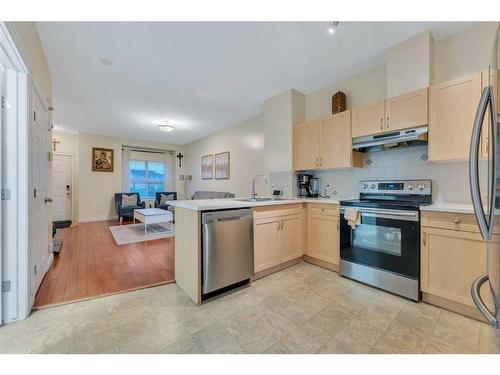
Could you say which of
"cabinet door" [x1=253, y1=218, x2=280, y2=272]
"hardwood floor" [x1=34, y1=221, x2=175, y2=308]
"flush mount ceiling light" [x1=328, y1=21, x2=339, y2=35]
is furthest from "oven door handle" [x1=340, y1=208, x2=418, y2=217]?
"hardwood floor" [x1=34, y1=221, x2=175, y2=308]

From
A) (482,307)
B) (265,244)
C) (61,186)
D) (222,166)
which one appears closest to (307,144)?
(265,244)

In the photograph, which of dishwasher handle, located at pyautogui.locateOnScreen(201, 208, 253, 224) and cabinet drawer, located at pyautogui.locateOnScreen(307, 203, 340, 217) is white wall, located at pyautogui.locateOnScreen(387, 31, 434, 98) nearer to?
cabinet drawer, located at pyautogui.locateOnScreen(307, 203, 340, 217)

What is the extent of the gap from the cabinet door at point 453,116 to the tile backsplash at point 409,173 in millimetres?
259

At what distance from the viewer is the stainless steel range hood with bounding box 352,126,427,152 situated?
216cm

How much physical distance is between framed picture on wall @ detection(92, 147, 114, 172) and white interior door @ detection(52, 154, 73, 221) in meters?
0.63

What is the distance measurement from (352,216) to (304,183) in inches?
44.5

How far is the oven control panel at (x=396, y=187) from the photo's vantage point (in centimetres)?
230

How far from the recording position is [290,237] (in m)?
2.80

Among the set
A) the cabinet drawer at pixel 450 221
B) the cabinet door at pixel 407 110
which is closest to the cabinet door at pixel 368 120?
the cabinet door at pixel 407 110

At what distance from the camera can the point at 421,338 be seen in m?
1.53

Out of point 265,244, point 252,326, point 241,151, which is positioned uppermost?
point 241,151

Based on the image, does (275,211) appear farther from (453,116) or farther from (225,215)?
(453,116)
